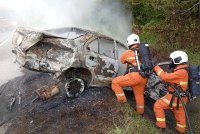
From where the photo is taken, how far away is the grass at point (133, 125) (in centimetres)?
698

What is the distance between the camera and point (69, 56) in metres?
8.18

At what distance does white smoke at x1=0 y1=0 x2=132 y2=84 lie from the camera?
55.9 ft

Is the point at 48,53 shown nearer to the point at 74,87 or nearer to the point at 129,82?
the point at 74,87

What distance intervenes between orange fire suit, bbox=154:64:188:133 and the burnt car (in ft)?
5.63

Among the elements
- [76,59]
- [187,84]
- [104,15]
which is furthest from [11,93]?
[104,15]

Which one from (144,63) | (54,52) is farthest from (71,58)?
(144,63)

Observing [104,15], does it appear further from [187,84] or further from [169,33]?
[187,84]

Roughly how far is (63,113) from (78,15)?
1209 cm

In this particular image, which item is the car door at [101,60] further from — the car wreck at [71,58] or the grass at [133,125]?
the grass at [133,125]

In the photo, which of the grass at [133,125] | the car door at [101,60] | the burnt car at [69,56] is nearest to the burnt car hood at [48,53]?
the burnt car at [69,56]

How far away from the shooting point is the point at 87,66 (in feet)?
27.6

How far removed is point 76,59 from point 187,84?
2669 mm

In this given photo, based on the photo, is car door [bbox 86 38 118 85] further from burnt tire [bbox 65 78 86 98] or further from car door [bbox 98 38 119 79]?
burnt tire [bbox 65 78 86 98]

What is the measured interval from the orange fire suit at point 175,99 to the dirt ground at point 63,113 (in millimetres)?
411
